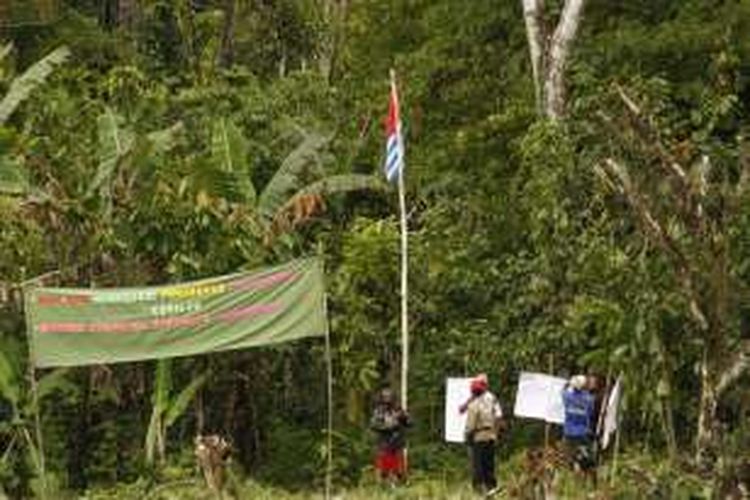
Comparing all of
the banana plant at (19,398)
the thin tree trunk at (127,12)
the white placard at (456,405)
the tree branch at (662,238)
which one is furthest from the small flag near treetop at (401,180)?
the thin tree trunk at (127,12)

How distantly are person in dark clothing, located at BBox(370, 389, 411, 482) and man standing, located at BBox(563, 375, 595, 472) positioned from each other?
181 centimetres

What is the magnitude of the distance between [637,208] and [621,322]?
3.59 m

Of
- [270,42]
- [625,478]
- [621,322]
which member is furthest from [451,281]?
[270,42]

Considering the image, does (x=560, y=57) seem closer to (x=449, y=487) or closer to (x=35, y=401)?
(x=449, y=487)

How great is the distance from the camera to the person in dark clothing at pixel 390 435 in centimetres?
1619

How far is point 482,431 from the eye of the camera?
1528cm

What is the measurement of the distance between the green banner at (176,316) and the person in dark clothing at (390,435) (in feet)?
4.24

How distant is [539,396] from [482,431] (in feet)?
3.43

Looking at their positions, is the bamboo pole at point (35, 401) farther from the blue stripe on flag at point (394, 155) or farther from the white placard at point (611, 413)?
the white placard at point (611, 413)

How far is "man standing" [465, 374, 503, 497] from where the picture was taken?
1529 cm

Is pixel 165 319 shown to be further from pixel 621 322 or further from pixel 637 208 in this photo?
pixel 637 208

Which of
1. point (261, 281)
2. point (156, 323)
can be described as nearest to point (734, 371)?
point (261, 281)

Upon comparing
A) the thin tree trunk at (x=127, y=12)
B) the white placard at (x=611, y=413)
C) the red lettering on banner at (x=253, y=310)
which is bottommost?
the white placard at (x=611, y=413)

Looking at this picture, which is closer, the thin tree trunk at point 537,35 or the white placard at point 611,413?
the white placard at point 611,413
